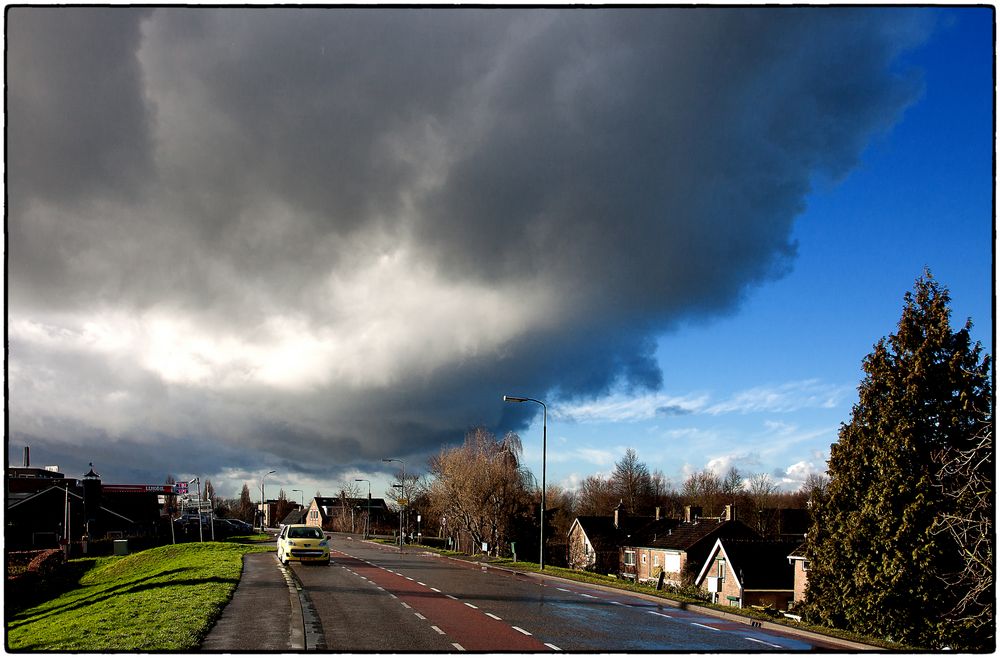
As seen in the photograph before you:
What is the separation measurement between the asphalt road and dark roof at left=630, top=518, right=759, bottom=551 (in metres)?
46.2

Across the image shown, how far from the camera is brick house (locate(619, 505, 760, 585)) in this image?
68.5 meters

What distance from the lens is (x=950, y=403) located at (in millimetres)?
20891

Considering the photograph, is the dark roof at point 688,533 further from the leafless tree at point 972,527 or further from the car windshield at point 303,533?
the leafless tree at point 972,527

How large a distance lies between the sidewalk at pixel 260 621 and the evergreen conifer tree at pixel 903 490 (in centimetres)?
1434

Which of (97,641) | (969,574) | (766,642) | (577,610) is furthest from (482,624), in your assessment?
(969,574)

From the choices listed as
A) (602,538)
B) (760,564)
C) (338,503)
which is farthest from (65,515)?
(338,503)

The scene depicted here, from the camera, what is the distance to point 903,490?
67.1 feet

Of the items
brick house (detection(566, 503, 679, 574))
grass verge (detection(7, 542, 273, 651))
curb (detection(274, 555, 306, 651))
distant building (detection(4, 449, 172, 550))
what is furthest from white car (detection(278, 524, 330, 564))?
brick house (detection(566, 503, 679, 574))

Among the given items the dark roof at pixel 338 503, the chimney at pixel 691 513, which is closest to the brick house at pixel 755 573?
the chimney at pixel 691 513

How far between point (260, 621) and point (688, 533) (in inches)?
2472

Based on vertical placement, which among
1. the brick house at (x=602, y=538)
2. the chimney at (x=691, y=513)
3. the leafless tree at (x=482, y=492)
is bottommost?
the brick house at (x=602, y=538)

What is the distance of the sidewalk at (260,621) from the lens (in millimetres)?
12547

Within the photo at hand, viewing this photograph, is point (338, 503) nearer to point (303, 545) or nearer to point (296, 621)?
point (303, 545)

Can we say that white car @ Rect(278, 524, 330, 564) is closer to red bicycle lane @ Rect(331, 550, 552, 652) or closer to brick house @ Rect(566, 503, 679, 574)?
red bicycle lane @ Rect(331, 550, 552, 652)
